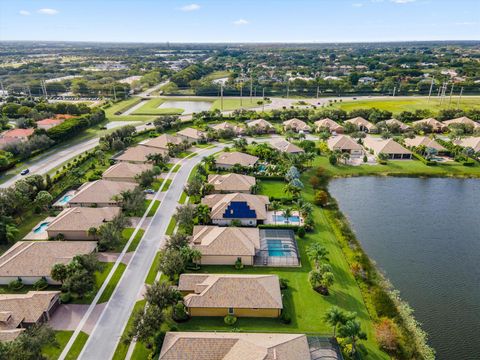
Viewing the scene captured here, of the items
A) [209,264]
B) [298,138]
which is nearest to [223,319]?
[209,264]

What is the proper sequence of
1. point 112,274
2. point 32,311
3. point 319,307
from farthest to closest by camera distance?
point 112,274
point 319,307
point 32,311

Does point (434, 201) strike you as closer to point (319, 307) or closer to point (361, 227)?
point (361, 227)

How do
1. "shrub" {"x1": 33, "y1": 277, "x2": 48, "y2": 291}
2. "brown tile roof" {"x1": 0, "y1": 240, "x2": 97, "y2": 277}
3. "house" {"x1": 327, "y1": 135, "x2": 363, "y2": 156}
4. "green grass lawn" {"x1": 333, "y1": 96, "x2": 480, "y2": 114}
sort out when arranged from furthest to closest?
1. "green grass lawn" {"x1": 333, "y1": 96, "x2": 480, "y2": 114}
2. "house" {"x1": 327, "y1": 135, "x2": 363, "y2": 156}
3. "brown tile roof" {"x1": 0, "y1": 240, "x2": 97, "y2": 277}
4. "shrub" {"x1": 33, "y1": 277, "x2": 48, "y2": 291}

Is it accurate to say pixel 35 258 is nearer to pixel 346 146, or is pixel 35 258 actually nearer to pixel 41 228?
pixel 41 228

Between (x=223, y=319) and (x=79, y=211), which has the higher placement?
(x=79, y=211)

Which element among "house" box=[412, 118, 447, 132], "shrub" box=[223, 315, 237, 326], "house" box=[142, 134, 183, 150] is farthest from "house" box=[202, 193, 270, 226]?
"house" box=[412, 118, 447, 132]

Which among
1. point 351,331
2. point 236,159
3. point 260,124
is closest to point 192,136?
point 260,124

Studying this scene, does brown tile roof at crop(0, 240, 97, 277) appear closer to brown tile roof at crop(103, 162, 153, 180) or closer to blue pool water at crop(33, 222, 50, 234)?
blue pool water at crop(33, 222, 50, 234)
